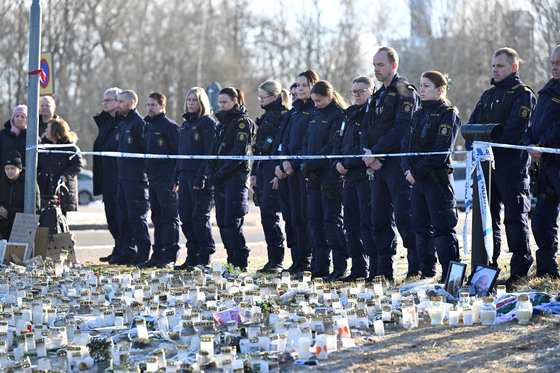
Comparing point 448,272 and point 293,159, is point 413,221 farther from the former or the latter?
point 293,159

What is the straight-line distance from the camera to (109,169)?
35.2 ft

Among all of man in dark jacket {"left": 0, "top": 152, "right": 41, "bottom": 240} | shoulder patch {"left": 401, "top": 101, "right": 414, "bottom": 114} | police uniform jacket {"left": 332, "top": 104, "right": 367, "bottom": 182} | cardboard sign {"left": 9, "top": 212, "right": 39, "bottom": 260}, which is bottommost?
cardboard sign {"left": 9, "top": 212, "right": 39, "bottom": 260}

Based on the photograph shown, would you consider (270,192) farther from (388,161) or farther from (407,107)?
(407,107)

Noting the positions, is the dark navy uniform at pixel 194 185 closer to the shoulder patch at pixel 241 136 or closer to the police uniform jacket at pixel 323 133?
the shoulder patch at pixel 241 136

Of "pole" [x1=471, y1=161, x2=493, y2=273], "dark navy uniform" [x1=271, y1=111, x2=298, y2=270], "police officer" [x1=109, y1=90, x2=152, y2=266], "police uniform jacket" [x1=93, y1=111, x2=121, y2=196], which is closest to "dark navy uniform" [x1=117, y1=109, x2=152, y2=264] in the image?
"police officer" [x1=109, y1=90, x2=152, y2=266]

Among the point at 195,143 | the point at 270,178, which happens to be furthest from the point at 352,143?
the point at 195,143

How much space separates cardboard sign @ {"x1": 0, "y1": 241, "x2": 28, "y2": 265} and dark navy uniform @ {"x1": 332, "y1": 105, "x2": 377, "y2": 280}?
415 centimetres

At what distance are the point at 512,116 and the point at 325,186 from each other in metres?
2.22

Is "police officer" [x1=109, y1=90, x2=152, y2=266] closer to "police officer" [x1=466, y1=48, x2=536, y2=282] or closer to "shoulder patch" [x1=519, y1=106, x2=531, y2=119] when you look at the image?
"police officer" [x1=466, y1=48, x2=536, y2=282]

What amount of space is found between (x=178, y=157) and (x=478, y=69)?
35.5m

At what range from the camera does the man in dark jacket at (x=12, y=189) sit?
9.94 metres

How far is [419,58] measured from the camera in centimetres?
3984

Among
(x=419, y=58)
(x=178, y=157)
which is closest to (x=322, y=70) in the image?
(x=419, y=58)

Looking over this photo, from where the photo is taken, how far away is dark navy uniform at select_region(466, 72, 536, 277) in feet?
22.2
